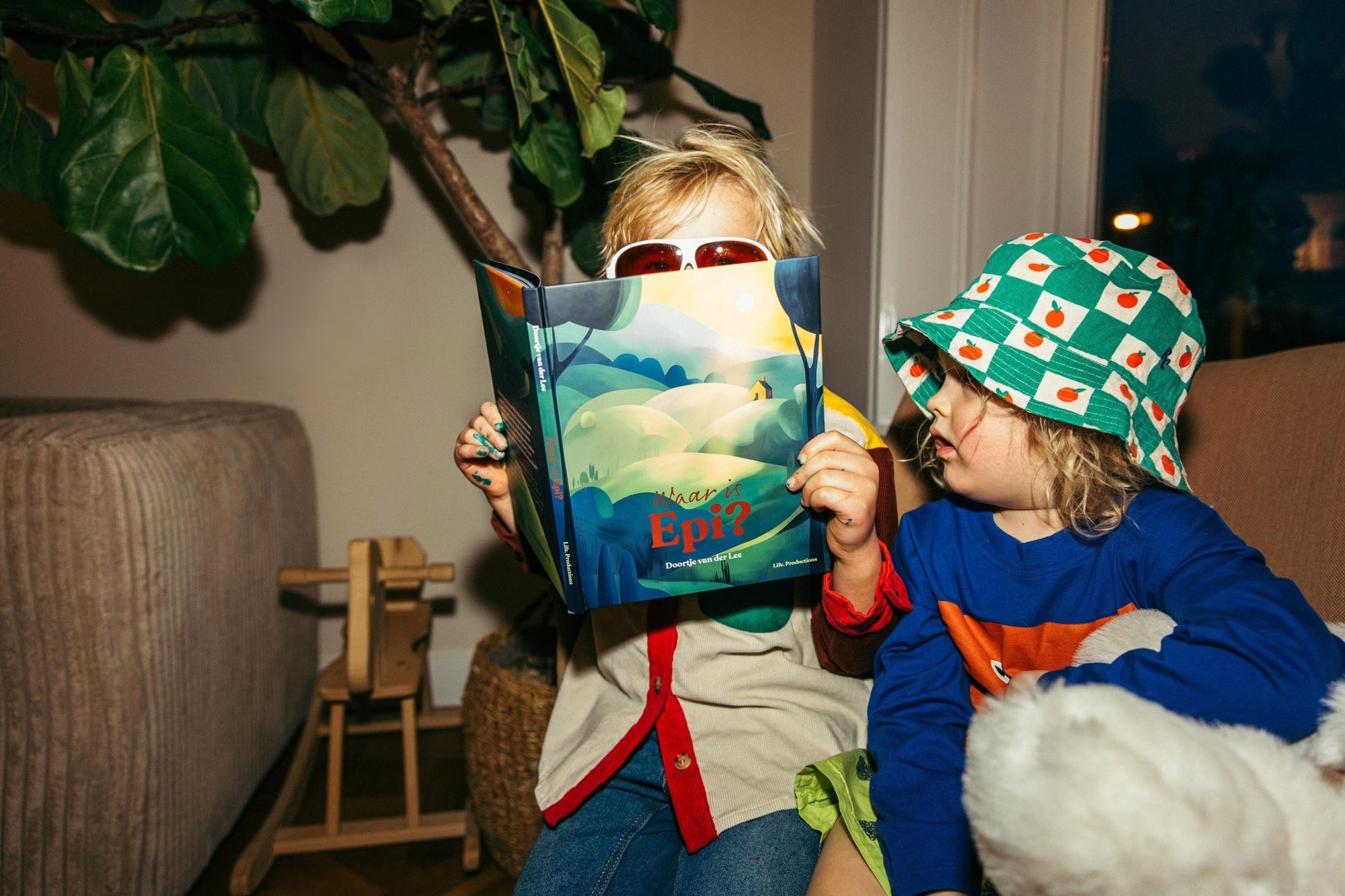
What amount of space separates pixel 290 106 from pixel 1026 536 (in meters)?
1.32

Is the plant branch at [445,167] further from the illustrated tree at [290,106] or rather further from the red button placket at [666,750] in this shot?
the red button placket at [666,750]

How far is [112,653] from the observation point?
101 centimetres

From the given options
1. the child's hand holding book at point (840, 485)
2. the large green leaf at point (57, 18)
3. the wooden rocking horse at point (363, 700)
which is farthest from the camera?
the wooden rocking horse at point (363, 700)

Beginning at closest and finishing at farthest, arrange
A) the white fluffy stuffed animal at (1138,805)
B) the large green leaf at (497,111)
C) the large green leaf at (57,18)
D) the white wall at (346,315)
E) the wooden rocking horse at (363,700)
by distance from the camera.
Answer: the white fluffy stuffed animal at (1138,805) → the large green leaf at (57,18) → the wooden rocking horse at (363,700) → the large green leaf at (497,111) → the white wall at (346,315)

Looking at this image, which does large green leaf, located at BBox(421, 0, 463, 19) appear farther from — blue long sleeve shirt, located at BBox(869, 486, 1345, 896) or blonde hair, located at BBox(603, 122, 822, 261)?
blue long sleeve shirt, located at BBox(869, 486, 1345, 896)

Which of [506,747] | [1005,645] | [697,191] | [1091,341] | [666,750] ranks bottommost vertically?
[506,747]

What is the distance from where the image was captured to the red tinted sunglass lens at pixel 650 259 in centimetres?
74

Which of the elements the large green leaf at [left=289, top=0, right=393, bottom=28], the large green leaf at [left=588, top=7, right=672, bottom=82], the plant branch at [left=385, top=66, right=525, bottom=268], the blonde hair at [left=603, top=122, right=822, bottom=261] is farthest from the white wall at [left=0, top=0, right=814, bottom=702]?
the blonde hair at [left=603, top=122, right=822, bottom=261]

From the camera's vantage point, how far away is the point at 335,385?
176 cm

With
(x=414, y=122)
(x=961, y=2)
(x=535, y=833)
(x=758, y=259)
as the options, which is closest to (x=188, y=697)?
(x=535, y=833)

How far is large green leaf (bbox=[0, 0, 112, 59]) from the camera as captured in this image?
1138 millimetres

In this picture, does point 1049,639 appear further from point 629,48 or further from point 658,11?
point 629,48

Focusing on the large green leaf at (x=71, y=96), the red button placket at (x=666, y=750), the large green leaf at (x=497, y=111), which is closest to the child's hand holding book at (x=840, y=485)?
the red button placket at (x=666, y=750)

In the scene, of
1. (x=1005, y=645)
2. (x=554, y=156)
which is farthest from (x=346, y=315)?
(x=1005, y=645)
